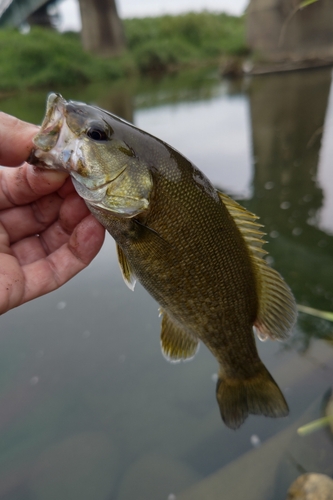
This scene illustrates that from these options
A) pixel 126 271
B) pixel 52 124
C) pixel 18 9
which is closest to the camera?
pixel 52 124

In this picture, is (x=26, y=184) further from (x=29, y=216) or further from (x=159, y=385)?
(x=159, y=385)

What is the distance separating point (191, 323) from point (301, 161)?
518 cm

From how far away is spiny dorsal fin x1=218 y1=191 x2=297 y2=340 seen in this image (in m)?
1.72

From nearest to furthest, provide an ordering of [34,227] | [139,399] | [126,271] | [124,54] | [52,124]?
[52,124], [126,271], [34,227], [139,399], [124,54]

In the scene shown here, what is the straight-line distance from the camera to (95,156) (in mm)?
1509

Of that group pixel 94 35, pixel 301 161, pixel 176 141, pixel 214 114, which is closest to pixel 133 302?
pixel 301 161

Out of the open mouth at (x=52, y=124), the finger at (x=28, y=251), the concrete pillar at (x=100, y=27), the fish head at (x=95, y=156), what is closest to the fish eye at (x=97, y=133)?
the fish head at (x=95, y=156)

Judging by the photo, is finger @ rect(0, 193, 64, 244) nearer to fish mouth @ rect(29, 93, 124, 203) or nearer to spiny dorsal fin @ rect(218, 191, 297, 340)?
fish mouth @ rect(29, 93, 124, 203)

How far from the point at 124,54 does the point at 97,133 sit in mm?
24917

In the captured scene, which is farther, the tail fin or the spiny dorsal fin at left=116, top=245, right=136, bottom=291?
the tail fin

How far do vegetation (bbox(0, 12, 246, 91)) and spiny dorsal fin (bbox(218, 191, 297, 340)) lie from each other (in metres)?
Answer: 17.6

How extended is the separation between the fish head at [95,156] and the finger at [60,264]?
0.41 meters

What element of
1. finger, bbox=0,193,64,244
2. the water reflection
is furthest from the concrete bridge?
finger, bbox=0,193,64,244

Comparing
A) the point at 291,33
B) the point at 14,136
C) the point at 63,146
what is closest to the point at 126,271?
the point at 63,146
